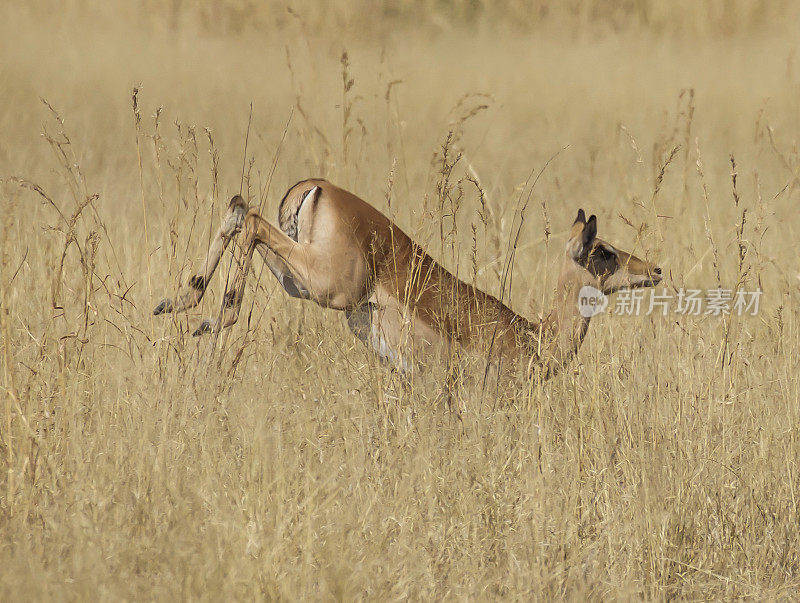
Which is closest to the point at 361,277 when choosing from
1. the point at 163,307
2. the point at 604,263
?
the point at 163,307

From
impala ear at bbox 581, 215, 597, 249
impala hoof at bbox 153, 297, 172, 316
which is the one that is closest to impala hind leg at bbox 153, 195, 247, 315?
impala hoof at bbox 153, 297, 172, 316

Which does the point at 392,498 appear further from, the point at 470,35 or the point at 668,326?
the point at 470,35

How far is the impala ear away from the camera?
5.73 m

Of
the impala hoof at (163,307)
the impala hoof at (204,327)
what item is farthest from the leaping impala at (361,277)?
the impala hoof at (163,307)

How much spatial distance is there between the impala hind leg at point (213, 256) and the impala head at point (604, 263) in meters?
1.73

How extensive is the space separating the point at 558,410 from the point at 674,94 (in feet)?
33.0

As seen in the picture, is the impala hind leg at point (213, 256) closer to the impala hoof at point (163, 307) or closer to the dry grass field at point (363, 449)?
the impala hoof at point (163, 307)

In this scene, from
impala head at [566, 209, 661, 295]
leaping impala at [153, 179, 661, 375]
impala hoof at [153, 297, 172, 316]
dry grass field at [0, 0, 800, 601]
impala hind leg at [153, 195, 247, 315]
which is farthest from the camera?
impala head at [566, 209, 661, 295]

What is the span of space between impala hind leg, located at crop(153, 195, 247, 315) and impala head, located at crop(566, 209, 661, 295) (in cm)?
173

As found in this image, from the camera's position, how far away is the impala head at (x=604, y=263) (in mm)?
5848

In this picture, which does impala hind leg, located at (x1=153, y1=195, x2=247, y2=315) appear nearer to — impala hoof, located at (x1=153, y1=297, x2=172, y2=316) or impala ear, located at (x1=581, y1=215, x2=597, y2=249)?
impala hoof, located at (x1=153, y1=297, x2=172, y2=316)

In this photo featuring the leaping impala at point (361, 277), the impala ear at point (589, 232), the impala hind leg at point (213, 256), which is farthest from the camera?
the impala ear at point (589, 232)

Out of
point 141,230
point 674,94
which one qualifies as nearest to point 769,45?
point 674,94

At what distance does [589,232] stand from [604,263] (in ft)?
1.17
